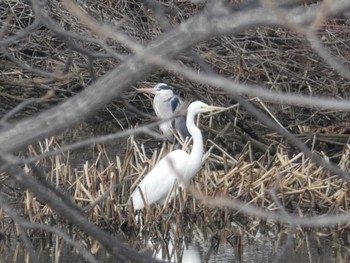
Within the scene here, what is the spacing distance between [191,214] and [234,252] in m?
0.67

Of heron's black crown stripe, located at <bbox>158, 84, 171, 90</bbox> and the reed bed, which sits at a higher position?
heron's black crown stripe, located at <bbox>158, 84, 171, 90</bbox>

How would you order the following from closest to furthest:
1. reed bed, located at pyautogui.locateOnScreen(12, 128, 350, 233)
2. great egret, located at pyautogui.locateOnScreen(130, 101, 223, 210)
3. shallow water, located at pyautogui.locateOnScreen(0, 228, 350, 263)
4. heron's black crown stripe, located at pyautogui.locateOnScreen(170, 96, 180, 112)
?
1. shallow water, located at pyautogui.locateOnScreen(0, 228, 350, 263)
2. reed bed, located at pyautogui.locateOnScreen(12, 128, 350, 233)
3. great egret, located at pyautogui.locateOnScreen(130, 101, 223, 210)
4. heron's black crown stripe, located at pyautogui.locateOnScreen(170, 96, 180, 112)

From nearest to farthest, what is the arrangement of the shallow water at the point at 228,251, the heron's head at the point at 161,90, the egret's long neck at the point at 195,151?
the shallow water at the point at 228,251, the egret's long neck at the point at 195,151, the heron's head at the point at 161,90

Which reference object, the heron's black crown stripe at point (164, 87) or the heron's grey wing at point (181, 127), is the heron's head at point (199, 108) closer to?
the heron's black crown stripe at point (164, 87)

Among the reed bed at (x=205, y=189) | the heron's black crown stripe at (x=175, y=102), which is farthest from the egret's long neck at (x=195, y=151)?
the heron's black crown stripe at (x=175, y=102)

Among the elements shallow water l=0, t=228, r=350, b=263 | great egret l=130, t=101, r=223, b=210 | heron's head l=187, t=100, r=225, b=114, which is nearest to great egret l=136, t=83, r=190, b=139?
heron's head l=187, t=100, r=225, b=114

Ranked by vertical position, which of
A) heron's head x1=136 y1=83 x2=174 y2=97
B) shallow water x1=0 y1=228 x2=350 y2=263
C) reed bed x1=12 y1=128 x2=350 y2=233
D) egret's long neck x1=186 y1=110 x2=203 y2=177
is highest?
heron's head x1=136 y1=83 x2=174 y2=97

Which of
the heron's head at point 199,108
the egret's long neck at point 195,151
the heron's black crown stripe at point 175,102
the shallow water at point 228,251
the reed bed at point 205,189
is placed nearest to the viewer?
the shallow water at point 228,251

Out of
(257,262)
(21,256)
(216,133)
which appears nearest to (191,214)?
(257,262)

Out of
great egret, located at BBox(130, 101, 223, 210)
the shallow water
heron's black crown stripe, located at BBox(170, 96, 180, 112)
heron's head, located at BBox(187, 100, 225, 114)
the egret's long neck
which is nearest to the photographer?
the shallow water

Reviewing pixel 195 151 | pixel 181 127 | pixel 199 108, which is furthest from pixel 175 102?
pixel 195 151

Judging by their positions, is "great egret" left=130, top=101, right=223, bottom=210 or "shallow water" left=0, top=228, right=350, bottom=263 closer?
"shallow water" left=0, top=228, right=350, bottom=263

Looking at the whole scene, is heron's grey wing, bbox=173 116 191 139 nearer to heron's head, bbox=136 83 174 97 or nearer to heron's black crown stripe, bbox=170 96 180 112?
heron's black crown stripe, bbox=170 96 180 112

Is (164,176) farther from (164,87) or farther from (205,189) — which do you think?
(164,87)
